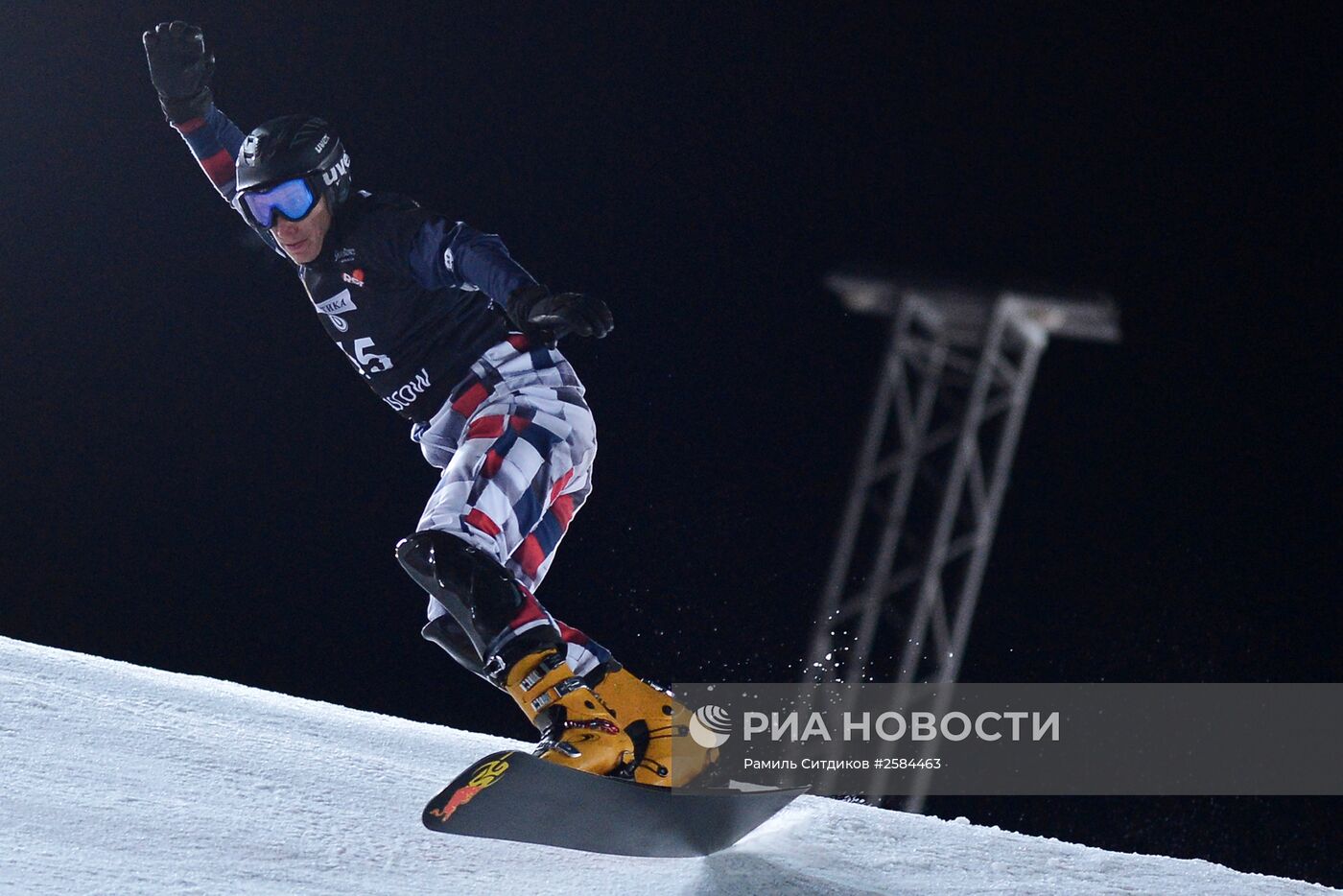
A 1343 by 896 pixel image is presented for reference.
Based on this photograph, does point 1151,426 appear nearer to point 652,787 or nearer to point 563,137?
point 563,137

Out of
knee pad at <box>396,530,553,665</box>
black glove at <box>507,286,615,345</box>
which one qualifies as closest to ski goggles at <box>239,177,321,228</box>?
black glove at <box>507,286,615,345</box>

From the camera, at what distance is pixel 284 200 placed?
242 centimetres

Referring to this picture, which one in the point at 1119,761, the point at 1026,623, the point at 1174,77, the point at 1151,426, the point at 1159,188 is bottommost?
the point at 1119,761

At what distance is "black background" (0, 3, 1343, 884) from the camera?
5398mm

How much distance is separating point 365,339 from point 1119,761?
192 inches

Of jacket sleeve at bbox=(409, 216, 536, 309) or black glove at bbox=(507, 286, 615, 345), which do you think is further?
jacket sleeve at bbox=(409, 216, 536, 309)

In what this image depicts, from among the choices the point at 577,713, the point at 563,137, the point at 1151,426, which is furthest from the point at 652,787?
the point at 1151,426

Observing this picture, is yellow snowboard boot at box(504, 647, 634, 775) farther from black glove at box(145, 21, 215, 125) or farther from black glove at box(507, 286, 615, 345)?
black glove at box(145, 21, 215, 125)

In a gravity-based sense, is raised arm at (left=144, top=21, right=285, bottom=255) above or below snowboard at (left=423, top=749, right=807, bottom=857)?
above

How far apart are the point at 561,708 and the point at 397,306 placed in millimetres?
917

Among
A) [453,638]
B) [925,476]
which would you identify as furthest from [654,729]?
[925,476]

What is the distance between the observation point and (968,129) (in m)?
6.33

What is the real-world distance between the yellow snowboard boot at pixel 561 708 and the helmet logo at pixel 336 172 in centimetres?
108

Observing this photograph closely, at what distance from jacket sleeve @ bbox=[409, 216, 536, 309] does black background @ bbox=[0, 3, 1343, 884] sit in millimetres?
2974
